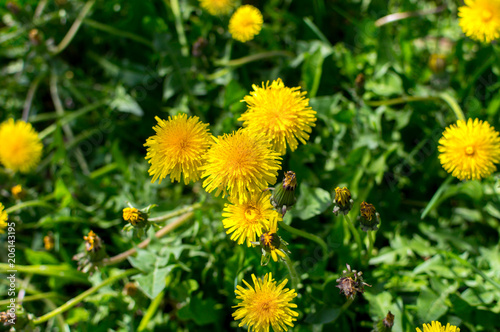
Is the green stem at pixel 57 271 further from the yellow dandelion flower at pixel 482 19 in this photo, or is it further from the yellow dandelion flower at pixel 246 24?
the yellow dandelion flower at pixel 482 19

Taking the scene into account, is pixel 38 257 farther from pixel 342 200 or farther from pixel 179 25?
pixel 342 200

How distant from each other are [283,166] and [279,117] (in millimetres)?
836

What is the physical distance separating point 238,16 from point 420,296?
1867 mm

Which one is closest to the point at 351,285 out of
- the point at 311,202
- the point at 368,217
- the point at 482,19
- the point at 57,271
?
the point at 368,217

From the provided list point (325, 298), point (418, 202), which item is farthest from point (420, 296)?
point (418, 202)

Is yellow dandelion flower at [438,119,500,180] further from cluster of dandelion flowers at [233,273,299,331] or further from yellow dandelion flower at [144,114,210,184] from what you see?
yellow dandelion flower at [144,114,210,184]

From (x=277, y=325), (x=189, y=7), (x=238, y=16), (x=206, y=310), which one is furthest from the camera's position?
(x=189, y=7)

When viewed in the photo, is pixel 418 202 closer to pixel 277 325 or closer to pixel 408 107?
pixel 408 107

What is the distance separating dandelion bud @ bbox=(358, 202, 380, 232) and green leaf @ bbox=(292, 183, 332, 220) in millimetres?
274

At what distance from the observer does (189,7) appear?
120 inches

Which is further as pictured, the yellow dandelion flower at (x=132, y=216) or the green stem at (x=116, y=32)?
the green stem at (x=116, y=32)

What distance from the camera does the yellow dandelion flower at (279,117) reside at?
1.73 meters

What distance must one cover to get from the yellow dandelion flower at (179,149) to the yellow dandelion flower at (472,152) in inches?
43.3

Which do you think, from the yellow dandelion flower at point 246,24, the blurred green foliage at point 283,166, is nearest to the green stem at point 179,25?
the blurred green foliage at point 283,166
